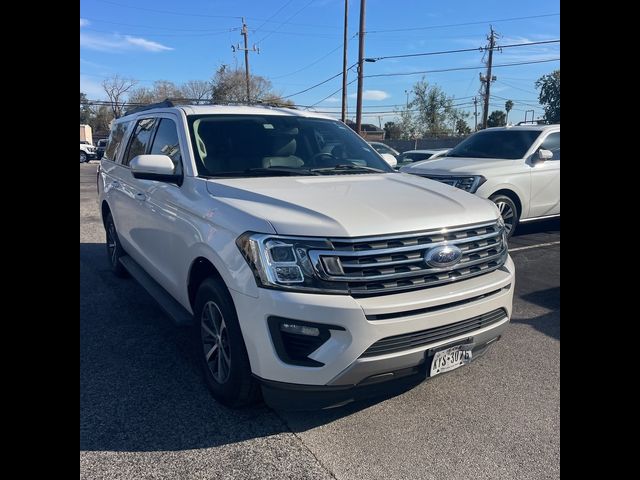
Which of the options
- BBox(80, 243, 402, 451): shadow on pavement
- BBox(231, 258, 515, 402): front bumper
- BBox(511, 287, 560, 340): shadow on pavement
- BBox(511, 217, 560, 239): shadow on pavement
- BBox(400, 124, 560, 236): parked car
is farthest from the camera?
BBox(511, 217, 560, 239): shadow on pavement

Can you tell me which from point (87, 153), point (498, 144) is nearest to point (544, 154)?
point (498, 144)

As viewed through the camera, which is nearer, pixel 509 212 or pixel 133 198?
pixel 133 198

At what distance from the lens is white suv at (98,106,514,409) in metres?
2.62

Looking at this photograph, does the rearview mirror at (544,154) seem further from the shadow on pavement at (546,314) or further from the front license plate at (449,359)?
the front license plate at (449,359)

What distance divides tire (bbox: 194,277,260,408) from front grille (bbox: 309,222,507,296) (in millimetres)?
687

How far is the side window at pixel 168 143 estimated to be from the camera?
3.95 metres

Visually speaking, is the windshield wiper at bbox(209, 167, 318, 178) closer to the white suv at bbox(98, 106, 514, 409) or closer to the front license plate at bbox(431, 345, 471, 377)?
the white suv at bbox(98, 106, 514, 409)

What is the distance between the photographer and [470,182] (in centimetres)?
774

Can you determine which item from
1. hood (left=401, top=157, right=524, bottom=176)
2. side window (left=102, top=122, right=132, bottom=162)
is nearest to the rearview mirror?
hood (left=401, top=157, right=524, bottom=176)

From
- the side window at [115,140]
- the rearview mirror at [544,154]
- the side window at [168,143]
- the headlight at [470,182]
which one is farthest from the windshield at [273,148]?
the rearview mirror at [544,154]

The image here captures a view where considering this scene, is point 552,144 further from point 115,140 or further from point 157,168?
point 157,168

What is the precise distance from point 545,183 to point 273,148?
5.87 metres
